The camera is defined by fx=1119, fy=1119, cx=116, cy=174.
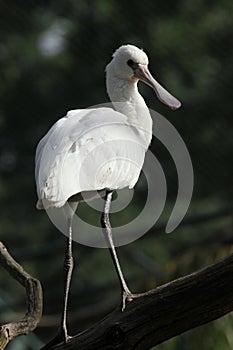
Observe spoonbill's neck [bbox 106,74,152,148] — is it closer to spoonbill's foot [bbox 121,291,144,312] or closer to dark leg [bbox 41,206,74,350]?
dark leg [bbox 41,206,74,350]

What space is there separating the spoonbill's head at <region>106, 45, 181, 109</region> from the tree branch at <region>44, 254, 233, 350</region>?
1032 millimetres

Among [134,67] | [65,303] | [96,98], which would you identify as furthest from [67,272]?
[96,98]

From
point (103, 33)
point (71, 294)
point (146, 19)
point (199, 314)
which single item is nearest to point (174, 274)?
point (199, 314)

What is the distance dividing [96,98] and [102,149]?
23.1 ft

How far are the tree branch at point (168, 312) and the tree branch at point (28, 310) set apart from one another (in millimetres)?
147

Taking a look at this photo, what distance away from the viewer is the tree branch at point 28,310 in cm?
291

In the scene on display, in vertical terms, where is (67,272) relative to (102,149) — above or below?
below

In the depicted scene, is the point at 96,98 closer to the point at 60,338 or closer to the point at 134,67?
the point at 134,67

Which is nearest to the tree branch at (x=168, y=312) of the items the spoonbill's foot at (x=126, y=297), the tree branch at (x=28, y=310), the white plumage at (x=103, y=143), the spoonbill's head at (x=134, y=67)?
the spoonbill's foot at (x=126, y=297)

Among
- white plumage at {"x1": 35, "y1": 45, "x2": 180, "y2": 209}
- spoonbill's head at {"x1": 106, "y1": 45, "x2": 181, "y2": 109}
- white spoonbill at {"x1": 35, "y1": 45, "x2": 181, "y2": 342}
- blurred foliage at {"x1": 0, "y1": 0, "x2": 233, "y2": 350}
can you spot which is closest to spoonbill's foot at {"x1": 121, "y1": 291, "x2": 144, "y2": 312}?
white spoonbill at {"x1": 35, "y1": 45, "x2": 181, "y2": 342}

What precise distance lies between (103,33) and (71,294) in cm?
263

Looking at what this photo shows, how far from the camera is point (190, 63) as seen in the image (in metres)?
9.77

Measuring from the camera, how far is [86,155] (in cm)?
330

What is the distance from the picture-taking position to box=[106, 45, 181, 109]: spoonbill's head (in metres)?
3.70
